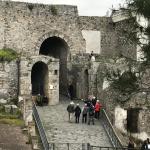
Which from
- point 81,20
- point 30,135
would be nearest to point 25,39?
point 81,20

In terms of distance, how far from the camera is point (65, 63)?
46625 mm

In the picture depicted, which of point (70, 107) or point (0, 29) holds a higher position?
point (0, 29)

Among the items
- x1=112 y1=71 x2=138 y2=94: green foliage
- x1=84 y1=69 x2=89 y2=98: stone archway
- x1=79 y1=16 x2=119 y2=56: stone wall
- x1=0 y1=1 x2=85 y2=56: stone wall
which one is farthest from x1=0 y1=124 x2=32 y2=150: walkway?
x1=79 y1=16 x2=119 y2=56: stone wall

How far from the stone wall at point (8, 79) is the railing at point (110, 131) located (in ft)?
21.0

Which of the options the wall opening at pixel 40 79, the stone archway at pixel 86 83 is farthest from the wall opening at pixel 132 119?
the wall opening at pixel 40 79

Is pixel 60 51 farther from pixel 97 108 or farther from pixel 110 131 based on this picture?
pixel 110 131

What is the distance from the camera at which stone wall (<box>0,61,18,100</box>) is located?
A: 38656 millimetres

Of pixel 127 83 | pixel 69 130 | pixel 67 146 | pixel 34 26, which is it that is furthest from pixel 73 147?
pixel 34 26

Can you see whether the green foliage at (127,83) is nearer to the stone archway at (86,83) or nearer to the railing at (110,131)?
the railing at (110,131)

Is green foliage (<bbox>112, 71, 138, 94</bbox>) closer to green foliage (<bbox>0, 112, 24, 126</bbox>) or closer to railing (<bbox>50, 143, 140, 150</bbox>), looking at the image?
railing (<bbox>50, 143, 140, 150</bbox>)

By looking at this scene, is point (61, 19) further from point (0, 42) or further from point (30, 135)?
point (30, 135)

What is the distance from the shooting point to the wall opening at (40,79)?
136ft

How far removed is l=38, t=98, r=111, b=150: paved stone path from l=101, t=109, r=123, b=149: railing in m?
0.25

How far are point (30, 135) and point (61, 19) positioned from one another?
16725 mm
